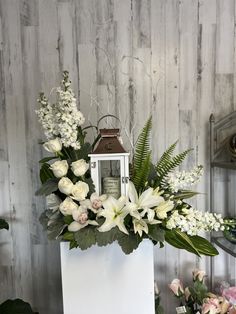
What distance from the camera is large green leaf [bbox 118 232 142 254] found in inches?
38.7

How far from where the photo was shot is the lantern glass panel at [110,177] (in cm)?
112

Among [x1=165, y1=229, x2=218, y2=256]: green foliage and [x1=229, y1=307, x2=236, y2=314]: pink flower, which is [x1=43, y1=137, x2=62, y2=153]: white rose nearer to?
[x1=165, y1=229, x2=218, y2=256]: green foliage

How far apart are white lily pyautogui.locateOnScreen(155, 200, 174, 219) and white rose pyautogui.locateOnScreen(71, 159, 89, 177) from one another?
0.91ft

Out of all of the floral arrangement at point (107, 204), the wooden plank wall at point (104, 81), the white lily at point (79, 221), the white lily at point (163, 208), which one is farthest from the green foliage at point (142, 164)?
the wooden plank wall at point (104, 81)

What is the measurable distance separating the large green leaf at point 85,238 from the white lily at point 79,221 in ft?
0.05

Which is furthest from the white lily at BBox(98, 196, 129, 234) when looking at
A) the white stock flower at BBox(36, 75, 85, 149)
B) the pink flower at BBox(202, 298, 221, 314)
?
the pink flower at BBox(202, 298, 221, 314)

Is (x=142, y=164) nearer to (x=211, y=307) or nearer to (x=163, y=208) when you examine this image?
(x=163, y=208)

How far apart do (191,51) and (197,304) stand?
1.25 meters

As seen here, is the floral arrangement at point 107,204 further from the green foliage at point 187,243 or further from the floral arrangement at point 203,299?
the floral arrangement at point 203,299

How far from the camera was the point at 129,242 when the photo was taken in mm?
998

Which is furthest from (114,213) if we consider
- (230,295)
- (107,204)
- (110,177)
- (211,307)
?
(230,295)

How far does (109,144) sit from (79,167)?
0.46 feet

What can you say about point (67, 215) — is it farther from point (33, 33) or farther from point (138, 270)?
point (33, 33)

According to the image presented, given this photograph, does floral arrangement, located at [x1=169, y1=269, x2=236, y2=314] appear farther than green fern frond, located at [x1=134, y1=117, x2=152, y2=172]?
Yes
